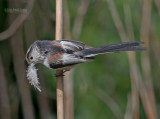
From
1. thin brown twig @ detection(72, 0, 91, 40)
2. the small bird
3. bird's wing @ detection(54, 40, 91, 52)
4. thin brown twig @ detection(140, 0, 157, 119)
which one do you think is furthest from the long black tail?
thin brown twig @ detection(140, 0, 157, 119)

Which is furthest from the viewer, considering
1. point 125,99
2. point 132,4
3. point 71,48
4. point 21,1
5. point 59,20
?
point 125,99

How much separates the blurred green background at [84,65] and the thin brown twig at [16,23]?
0.02 m

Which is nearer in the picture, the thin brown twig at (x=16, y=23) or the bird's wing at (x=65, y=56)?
the bird's wing at (x=65, y=56)

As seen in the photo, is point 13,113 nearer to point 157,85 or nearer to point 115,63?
point 115,63

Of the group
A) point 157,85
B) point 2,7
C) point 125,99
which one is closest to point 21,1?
point 2,7

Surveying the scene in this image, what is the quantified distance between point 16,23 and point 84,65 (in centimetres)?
104

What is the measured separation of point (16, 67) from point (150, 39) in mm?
1556

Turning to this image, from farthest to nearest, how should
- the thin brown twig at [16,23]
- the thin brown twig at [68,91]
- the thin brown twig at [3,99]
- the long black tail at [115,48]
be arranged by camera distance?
the thin brown twig at [3,99]
the thin brown twig at [16,23]
the thin brown twig at [68,91]
the long black tail at [115,48]

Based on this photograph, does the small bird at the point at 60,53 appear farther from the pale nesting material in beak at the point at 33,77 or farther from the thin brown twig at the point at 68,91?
the thin brown twig at the point at 68,91

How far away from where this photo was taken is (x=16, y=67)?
4.05 m

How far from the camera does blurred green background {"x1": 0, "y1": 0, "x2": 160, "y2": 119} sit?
3.91 m

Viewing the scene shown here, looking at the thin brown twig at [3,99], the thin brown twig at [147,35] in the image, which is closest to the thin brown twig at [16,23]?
the thin brown twig at [3,99]

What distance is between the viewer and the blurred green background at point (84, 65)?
3912mm

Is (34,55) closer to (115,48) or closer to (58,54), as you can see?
(58,54)
